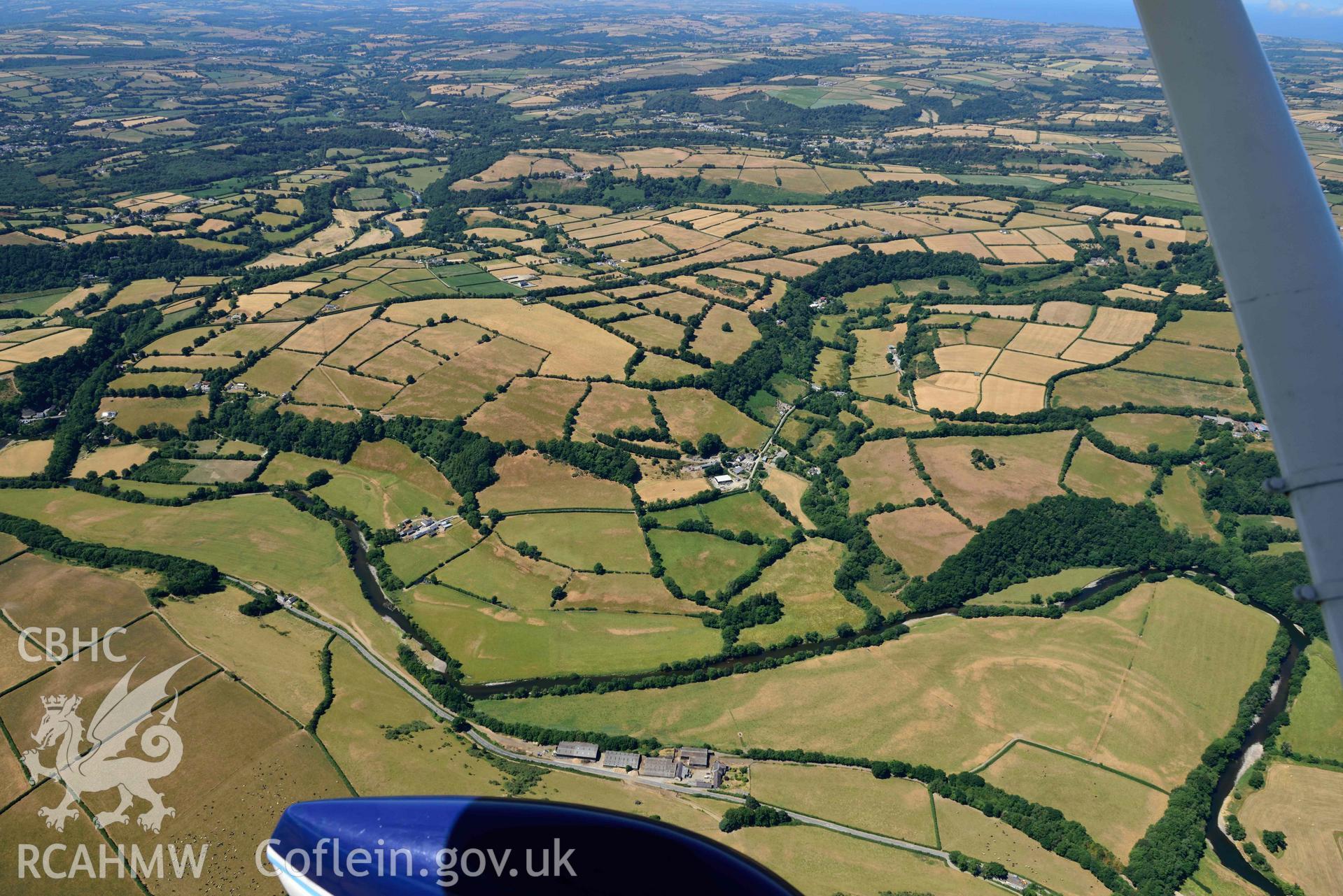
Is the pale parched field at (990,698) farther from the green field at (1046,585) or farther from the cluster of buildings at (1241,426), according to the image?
the cluster of buildings at (1241,426)

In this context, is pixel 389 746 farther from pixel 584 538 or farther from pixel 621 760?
pixel 584 538

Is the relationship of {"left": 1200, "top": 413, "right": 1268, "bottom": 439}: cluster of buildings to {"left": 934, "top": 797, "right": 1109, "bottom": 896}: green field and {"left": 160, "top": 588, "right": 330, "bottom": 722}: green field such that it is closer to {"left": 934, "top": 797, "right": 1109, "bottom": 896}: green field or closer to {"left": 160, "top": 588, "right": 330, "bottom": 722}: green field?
{"left": 934, "top": 797, "right": 1109, "bottom": 896}: green field

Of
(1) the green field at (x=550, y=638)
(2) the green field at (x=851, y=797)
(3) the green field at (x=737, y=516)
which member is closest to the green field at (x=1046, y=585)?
(3) the green field at (x=737, y=516)

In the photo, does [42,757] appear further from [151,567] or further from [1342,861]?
[1342,861]

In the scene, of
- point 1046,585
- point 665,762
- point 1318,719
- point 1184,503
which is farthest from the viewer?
point 1184,503

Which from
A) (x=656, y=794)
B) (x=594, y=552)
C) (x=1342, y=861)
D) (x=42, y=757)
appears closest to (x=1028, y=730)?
(x=1342, y=861)

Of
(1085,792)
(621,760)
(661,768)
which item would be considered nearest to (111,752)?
(621,760)

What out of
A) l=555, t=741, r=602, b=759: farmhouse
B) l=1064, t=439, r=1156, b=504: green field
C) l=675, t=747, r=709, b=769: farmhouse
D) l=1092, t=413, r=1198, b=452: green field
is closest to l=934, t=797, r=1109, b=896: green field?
l=675, t=747, r=709, b=769: farmhouse
